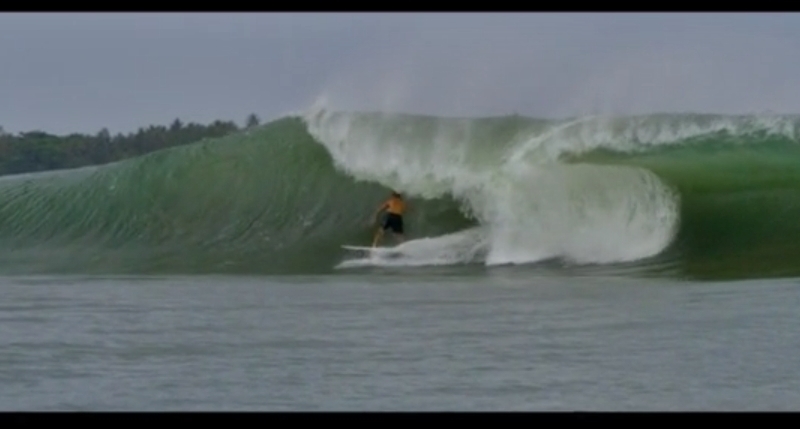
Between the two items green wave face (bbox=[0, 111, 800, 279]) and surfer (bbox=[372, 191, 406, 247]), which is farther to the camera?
surfer (bbox=[372, 191, 406, 247])

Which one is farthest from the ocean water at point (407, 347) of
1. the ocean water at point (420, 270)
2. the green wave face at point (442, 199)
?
the green wave face at point (442, 199)

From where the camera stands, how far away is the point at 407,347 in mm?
6035

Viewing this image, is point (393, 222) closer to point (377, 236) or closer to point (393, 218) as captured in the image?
point (393, 218)

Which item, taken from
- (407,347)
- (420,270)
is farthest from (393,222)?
(407,347)

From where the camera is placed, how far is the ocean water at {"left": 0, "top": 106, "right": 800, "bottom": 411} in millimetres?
5238

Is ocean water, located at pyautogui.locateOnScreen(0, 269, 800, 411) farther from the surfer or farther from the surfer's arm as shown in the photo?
the surfer's arm

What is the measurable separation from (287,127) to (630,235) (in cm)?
422

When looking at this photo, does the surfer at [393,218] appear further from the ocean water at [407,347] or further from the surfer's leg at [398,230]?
the ocean water at [407,347]

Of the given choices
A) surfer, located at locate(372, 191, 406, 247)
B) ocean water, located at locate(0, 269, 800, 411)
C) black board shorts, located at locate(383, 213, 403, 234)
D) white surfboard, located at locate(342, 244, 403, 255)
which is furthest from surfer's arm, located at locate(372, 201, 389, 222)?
ocean water, located at locate(0, 269, 800, 411)

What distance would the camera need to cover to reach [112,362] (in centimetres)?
576

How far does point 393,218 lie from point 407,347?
5062 millimetres

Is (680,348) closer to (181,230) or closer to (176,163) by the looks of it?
(181,230)

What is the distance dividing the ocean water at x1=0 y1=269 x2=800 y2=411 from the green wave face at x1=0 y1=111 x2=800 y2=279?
4.94 ft
